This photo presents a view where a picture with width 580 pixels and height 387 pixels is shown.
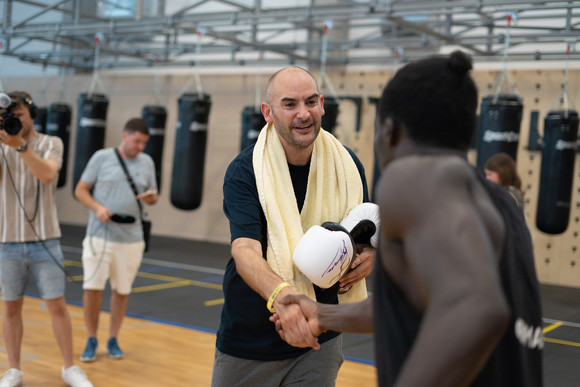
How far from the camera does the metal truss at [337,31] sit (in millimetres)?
6844

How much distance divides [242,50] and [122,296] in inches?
250

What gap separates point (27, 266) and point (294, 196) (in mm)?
2253

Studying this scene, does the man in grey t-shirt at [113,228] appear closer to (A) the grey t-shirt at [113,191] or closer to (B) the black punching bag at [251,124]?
(A) the grey t-shirt at [113,191]

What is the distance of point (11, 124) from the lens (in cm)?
347

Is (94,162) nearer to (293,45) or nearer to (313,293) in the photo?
(313,293)

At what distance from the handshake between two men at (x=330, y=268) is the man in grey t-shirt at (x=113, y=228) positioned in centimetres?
272

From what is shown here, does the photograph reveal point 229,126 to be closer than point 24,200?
No

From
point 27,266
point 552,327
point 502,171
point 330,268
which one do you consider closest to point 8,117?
point 27,266

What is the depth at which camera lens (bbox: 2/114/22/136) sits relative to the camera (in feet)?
11.3

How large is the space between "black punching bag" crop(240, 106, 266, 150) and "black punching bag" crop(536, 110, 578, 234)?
3.30 metres

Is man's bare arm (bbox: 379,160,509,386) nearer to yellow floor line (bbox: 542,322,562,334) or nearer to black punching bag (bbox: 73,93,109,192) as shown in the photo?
yellow floor line (bbox: 542,322,562,334)

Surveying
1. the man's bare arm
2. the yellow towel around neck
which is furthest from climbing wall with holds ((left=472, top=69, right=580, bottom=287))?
the man's bare arm

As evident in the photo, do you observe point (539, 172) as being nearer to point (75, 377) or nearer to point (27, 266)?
point (75, 377)

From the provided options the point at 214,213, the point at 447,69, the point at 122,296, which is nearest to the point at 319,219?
the point at 447,69
